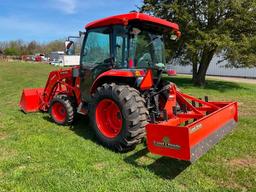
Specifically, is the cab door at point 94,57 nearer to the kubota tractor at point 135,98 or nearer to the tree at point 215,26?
the kubota tractor at point 135,98

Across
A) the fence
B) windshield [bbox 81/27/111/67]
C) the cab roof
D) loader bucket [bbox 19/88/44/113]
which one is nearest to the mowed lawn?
windshield [bbox 81/27/111/67]

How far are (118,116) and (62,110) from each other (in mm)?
2090

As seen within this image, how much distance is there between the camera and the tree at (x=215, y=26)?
1580 cm

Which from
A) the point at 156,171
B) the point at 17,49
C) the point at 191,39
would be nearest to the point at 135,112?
the point at 156,171

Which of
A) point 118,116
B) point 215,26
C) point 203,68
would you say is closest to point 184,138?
point 118,116

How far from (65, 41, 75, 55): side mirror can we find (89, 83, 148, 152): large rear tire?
57.3 inches

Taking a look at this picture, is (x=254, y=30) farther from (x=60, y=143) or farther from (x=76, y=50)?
(x=60, y=143)

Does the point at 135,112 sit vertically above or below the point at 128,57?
below

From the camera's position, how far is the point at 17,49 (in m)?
97.3

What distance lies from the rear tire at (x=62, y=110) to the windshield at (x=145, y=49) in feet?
6.62

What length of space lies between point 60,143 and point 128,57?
203 cm

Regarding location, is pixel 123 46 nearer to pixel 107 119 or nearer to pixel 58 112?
pixel 107 119

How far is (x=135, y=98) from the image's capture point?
528 cm

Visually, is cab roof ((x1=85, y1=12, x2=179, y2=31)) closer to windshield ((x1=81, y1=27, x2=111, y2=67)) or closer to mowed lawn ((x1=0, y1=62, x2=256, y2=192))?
windshield ((x1=81, y1=27, x2=111, y2=67))
